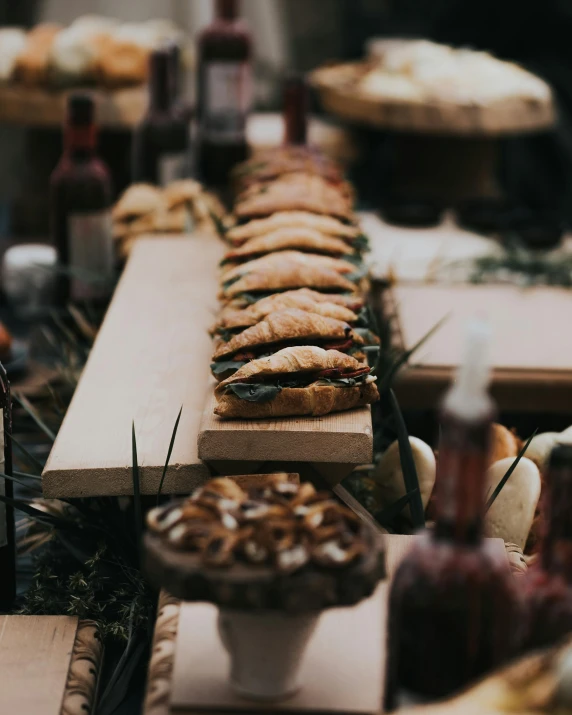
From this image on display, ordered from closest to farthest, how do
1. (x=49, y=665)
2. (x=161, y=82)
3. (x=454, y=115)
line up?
1. (x=49, y=665)
2. (x=161, y=82)
3. (x=454, y=115)

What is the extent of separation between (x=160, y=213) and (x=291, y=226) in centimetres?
67

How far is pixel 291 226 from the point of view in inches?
74.5

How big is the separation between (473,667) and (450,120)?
2.37 m


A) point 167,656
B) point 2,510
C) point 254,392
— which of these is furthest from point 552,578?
point 2,510

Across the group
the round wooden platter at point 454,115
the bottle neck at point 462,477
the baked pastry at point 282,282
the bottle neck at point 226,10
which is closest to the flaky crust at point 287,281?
the baked pastry at point 282,282

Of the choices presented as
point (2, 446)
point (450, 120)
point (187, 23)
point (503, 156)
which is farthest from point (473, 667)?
point (187, 23)

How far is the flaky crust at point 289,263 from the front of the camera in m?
1.70

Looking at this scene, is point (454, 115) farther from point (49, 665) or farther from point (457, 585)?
point (457, 585)

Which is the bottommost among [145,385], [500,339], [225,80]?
[500,339]

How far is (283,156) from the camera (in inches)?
99.1

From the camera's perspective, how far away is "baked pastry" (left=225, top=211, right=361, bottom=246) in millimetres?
1893

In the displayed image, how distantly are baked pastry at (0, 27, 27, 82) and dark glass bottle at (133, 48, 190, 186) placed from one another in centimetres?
61

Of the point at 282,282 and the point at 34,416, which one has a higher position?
the point at 282,282

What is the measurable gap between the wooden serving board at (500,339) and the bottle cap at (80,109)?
70 centimetres
